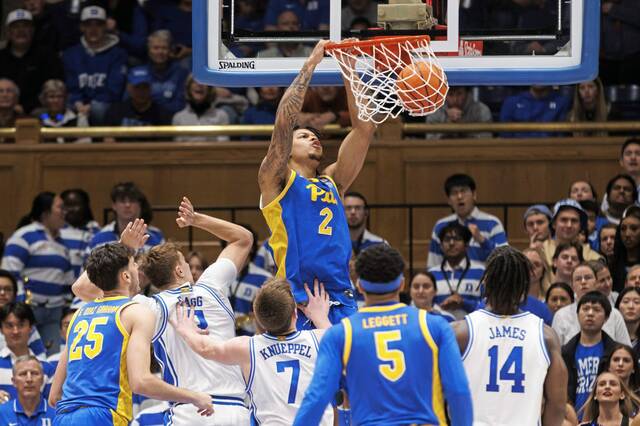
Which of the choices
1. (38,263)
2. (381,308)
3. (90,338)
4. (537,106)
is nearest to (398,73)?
(381,308)

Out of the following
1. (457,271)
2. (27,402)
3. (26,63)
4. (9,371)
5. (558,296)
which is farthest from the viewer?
(26,63)

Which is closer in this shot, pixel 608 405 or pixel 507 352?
pixel 507 352

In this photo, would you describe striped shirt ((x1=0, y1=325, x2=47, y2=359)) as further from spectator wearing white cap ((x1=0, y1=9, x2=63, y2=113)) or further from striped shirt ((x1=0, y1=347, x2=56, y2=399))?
spectator wearing white cap ((x1=0, y1=9, x2=63, y2=113))

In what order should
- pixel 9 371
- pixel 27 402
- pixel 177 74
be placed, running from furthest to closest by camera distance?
1. pixel 177 74
2. pixel 9 371
3. pixel 27 402

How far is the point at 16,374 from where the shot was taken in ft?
35.4

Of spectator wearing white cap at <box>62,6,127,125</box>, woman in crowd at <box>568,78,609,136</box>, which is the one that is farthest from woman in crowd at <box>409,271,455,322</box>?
spectator wearing white cap at <box>62,6,127,125</box>

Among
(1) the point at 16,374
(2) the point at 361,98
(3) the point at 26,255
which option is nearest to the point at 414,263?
(3) the point at 26,255

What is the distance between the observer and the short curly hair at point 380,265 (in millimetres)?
6568

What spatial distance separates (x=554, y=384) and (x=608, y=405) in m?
2.70

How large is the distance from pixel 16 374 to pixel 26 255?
2.60 m

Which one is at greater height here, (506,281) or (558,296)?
(506,281)

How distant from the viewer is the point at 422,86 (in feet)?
27.4

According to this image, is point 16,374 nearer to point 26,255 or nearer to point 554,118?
point 26,255

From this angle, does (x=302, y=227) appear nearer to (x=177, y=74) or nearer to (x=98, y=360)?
(x=98, y=360)
